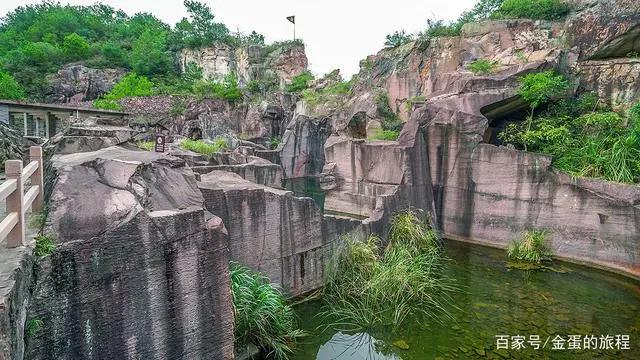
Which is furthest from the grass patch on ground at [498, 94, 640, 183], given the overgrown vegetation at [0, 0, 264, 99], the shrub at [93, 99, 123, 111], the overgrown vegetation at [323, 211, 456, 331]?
the overgrown vegetation at [0, 0, 264, 99]

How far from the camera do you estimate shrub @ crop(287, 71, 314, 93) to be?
4138cm

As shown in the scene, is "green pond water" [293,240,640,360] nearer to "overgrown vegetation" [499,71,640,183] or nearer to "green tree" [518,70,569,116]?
"overgrown vegetation" [499,71,640,183]

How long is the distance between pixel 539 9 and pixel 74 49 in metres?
42.5

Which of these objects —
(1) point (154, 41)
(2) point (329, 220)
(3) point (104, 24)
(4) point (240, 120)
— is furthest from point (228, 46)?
(2) point (329, 220)

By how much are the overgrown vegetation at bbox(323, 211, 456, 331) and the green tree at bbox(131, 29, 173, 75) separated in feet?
137

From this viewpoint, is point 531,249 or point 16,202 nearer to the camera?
point 16,202

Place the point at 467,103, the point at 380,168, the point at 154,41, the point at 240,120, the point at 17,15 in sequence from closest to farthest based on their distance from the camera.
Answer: the point at 467,103 < the point at 380,168 < the point at 240,120 < the point at 154,41 < the point at 17,15

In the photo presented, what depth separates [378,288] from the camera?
300 inches

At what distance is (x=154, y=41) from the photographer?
48.5 m

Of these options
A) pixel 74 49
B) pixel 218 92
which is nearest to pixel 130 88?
pixel 218 92

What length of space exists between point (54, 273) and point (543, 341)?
7.00 meters

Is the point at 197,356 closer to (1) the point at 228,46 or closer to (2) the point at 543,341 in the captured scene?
(2) the point at 543,341

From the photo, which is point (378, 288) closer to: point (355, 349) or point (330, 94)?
point (355, 349)

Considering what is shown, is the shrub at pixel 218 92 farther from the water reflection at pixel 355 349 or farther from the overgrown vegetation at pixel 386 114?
the water reflection at pixel 355 349
